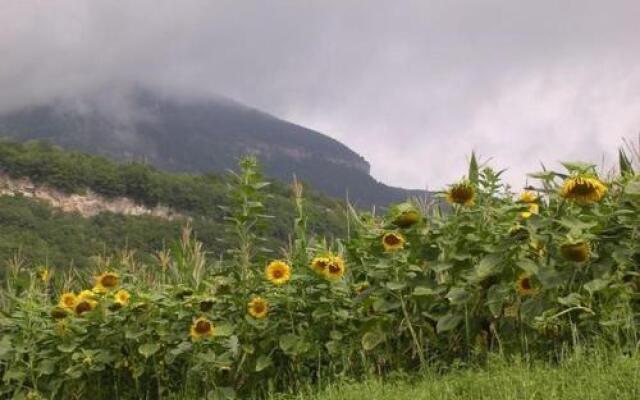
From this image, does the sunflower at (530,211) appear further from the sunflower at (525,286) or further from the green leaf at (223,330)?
the green leaf at (223,330)

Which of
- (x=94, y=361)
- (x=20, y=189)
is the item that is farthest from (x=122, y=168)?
(x=94, y=361)

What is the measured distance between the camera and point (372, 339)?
12.6 ft

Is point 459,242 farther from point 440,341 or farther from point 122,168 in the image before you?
point 122,168

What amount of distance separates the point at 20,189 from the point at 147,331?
213 feet

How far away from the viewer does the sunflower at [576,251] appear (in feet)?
10.7

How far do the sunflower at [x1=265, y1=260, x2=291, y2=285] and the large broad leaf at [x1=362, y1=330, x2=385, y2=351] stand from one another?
553 mm

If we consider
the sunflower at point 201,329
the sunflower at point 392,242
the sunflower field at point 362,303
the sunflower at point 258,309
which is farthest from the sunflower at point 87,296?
the sunflower at point 392,242

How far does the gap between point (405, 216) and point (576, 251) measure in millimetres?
833

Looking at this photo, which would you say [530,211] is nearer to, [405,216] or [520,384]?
[405,216]

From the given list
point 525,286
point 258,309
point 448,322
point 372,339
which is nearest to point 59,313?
point 258,309

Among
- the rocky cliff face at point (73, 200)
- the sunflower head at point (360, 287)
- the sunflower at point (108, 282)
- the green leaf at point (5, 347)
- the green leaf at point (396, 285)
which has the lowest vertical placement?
the green leaf at point (5, 347)

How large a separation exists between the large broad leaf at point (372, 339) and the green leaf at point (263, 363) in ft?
1.74

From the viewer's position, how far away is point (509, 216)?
375 cm

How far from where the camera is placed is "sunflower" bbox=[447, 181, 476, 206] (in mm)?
3783
